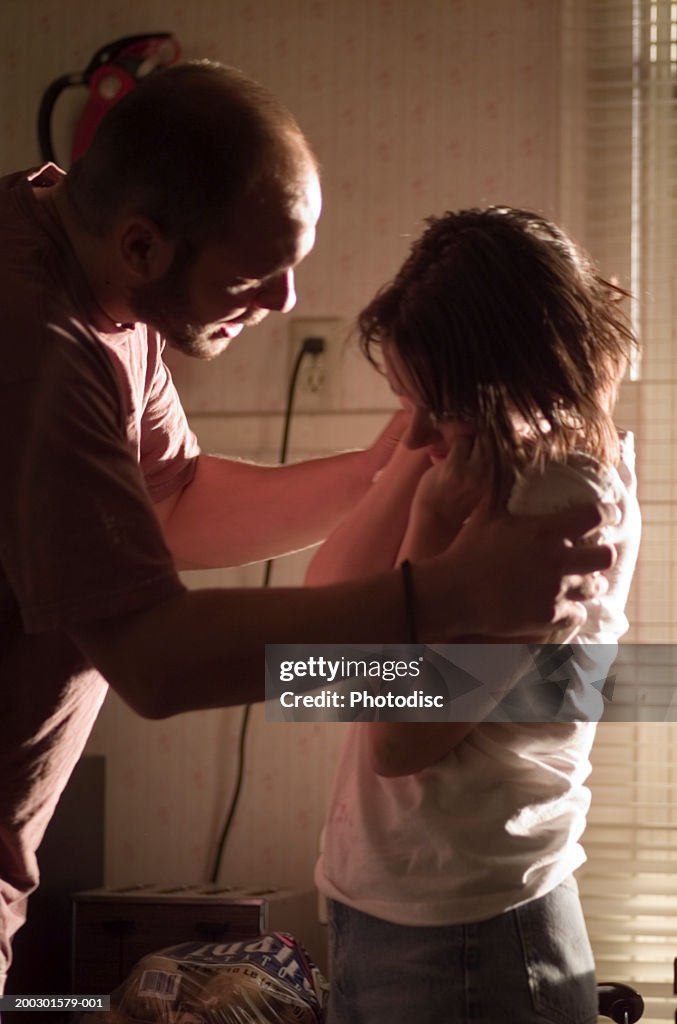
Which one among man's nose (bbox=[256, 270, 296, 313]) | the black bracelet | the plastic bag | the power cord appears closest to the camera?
the black bracelet

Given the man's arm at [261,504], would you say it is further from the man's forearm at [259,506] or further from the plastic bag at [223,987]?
the plastic bag at [223,987]

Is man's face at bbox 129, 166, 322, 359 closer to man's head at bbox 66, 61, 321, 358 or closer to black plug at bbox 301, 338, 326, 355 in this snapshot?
man's head at bbox 66, 61, 321, 358

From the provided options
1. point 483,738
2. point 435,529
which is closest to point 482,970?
point 483,738

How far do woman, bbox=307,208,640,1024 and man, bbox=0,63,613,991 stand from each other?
0.14 ft

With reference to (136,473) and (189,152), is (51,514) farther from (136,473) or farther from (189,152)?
(189,152)

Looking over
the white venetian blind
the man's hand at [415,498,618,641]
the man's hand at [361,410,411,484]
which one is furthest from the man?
the white venetian blind

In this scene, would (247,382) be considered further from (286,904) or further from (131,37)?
(286,904)

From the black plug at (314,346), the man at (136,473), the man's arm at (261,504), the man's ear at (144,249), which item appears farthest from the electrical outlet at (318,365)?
the man's ear at (144,249)

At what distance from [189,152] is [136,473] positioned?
0.62ft

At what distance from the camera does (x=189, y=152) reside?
66 centimetres

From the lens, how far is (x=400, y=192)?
5.45ft

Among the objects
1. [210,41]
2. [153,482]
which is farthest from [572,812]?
[210,41]

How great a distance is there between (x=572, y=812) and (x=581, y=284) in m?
0.29

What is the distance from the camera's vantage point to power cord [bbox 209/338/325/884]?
1592mm
